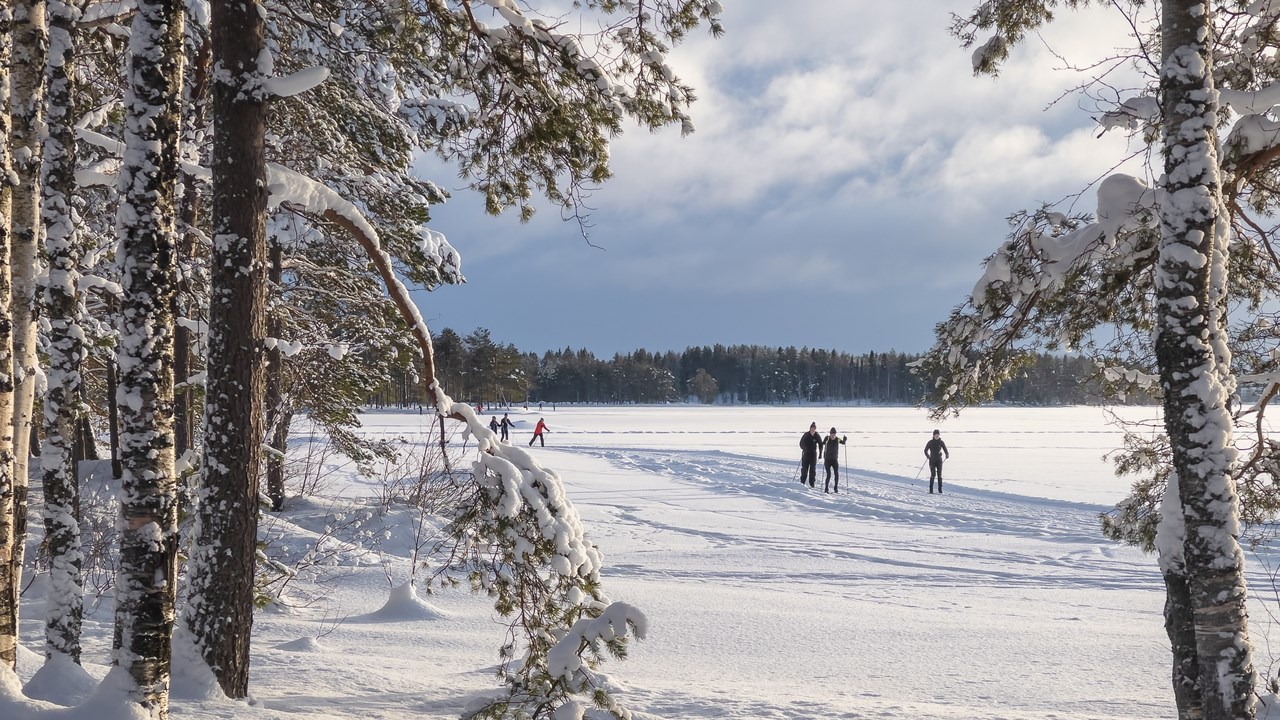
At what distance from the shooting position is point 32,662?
4.35 meters

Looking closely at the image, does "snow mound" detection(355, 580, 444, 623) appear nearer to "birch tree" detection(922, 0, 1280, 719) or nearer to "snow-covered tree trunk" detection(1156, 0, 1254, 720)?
"birch tree" detection(922, 0, 1280, 719)

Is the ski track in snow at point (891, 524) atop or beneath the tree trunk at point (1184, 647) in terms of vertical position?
beneath

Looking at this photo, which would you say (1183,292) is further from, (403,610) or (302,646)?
(403,610)

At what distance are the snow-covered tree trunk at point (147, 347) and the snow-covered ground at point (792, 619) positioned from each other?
0.78 meters

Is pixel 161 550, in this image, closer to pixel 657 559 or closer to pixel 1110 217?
pixel 1110 217

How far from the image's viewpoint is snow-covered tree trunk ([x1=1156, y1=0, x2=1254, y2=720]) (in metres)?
3.72

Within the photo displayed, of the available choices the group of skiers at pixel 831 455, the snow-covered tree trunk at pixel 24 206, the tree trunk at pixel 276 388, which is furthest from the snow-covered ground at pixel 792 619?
the snow-covered tree trunk at pixel 24 206

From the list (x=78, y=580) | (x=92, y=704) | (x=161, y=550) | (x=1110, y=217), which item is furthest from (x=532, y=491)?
(x=1110, y=217)

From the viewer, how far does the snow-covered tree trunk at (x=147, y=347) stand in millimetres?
2990

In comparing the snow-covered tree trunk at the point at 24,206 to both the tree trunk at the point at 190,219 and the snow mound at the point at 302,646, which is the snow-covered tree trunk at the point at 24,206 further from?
the snow mound at the point at 302,646

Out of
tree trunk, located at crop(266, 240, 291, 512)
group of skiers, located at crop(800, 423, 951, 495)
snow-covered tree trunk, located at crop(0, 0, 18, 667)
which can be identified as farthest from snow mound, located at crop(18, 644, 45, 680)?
group of skiers, located at crop(800, 423, 951, 495)

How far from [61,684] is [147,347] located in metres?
1.58

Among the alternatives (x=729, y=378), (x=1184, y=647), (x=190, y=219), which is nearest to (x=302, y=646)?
(x=190, y=219)

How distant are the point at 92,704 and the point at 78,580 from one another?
2154 millimetres
